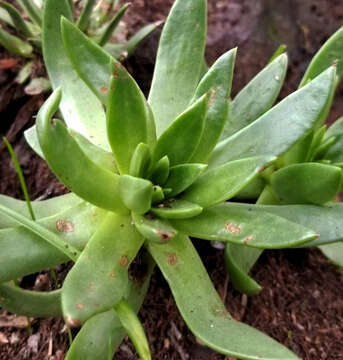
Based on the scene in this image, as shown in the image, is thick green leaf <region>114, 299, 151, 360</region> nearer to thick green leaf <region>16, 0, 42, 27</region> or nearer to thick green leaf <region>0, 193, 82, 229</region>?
thick green leaf <region>0, 193, 82, 229</region>

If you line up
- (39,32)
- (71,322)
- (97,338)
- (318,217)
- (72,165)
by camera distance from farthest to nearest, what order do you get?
(39,32)
(318,217)
(97,338)
(72,165)
(71,322)

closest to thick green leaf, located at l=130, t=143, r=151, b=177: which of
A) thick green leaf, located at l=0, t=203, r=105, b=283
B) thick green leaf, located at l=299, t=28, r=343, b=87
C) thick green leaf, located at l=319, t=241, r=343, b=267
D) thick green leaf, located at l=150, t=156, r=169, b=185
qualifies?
thick green leaf, located at l=150, t=156, r=169, b=185

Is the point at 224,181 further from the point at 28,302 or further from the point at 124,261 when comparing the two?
the point at 28,302

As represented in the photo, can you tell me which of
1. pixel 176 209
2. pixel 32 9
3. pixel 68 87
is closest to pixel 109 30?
pixel 32 9

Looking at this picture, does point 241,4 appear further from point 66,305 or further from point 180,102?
point 66,305

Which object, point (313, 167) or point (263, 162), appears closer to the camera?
point (263, 162)

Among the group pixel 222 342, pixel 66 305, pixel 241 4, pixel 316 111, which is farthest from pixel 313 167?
pixel 241 4

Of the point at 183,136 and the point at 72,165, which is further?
the point at 183,136
